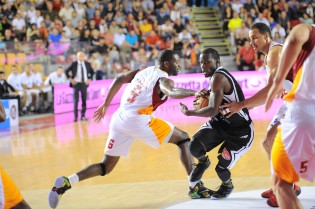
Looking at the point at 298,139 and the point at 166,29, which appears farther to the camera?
the point at 166,29

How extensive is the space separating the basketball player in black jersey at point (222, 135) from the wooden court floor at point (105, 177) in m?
0.35

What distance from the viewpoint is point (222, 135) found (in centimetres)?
704

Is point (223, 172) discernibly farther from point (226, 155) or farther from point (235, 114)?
point (235, 114)

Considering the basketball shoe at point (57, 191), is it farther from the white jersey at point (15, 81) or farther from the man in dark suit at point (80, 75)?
the white jersey at point (15, 81)

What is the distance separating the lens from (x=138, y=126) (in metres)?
7.20

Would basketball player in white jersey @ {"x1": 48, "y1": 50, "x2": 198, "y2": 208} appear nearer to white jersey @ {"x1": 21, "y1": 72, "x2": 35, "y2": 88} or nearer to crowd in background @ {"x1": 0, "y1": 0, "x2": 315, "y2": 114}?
crowd in background @ {"x1": 0, "y1": 0, "x2": 315, "y2": 114}

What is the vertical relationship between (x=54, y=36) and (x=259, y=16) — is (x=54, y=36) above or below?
below

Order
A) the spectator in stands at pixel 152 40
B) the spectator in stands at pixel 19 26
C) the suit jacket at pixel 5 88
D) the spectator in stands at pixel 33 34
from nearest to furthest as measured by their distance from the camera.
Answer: the suit jacket at pixel 5 88 → the spectator in stands at pixel 33 34 → the spectator in stands at pixel 19 26 → the spectator in stands at pixel 152 40

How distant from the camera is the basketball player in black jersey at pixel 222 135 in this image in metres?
6.82

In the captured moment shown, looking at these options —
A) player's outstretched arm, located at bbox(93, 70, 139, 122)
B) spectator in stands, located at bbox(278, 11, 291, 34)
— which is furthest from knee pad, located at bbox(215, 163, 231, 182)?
spectator in stands, located at bbox(278, 11, 291, 34)

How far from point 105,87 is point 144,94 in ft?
42.3

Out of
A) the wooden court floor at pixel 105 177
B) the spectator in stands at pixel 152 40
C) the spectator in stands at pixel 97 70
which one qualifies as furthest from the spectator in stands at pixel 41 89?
the spectator in stands at pixel 152 40

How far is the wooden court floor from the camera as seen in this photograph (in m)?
7.40

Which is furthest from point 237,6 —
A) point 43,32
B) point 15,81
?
point 15,81
